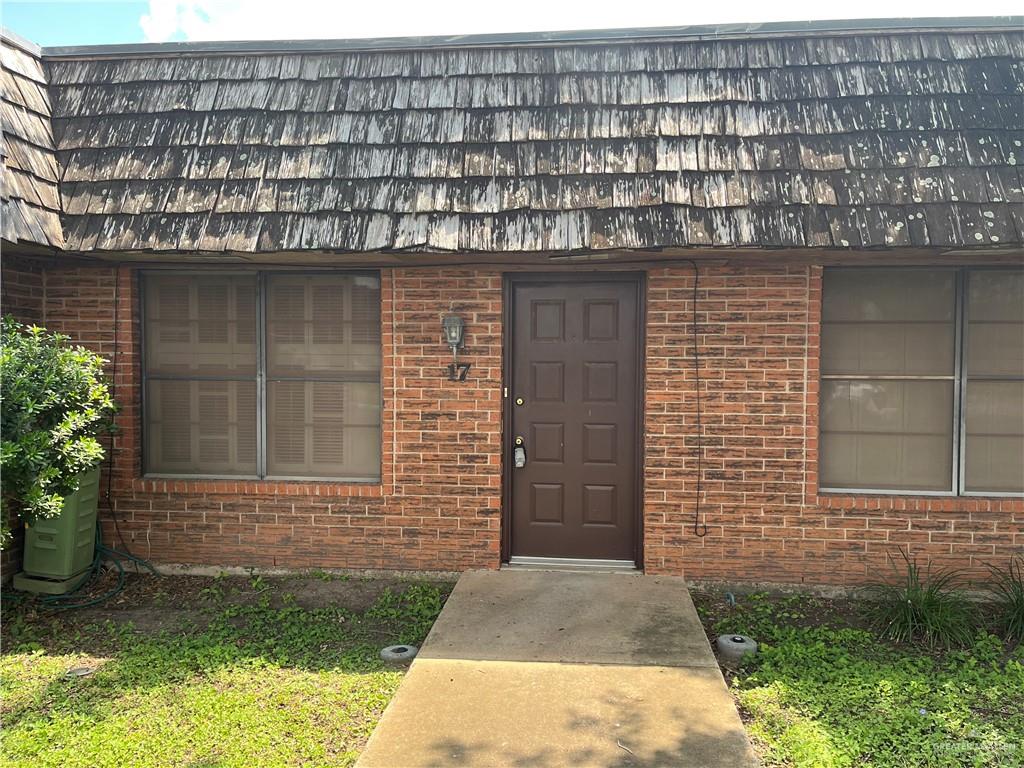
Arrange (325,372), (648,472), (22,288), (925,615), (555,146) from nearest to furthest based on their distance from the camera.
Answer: (925,615) → (555,146) → (648,472) → (22,288) → (325,372)

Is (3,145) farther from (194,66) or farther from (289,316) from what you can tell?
(289,316)

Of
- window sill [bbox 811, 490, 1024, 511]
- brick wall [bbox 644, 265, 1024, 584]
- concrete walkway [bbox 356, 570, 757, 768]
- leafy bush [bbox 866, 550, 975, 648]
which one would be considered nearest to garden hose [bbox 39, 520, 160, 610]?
concrete walkway [bbox 356, 570, 757, 768]

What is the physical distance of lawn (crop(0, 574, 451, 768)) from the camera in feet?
11.7

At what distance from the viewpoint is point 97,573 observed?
6.02 meters

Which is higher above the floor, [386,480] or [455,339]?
[455,339]

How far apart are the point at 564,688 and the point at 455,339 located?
2773 millimetres

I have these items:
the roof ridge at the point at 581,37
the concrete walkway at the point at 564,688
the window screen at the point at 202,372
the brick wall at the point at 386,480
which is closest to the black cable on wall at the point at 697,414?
the concrete walkway at the point at 564,688

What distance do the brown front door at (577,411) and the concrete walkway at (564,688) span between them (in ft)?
2.17

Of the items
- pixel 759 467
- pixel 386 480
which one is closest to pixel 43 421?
pixel 386 480

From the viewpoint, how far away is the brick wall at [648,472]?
5562mm

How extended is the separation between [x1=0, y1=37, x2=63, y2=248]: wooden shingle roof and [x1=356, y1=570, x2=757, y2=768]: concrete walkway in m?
4.11

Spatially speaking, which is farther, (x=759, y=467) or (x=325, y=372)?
(x=325, y=372)

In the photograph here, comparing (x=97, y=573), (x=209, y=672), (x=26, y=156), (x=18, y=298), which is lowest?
(x=209, y=672)

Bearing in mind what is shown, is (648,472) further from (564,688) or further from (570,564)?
(564,688)
